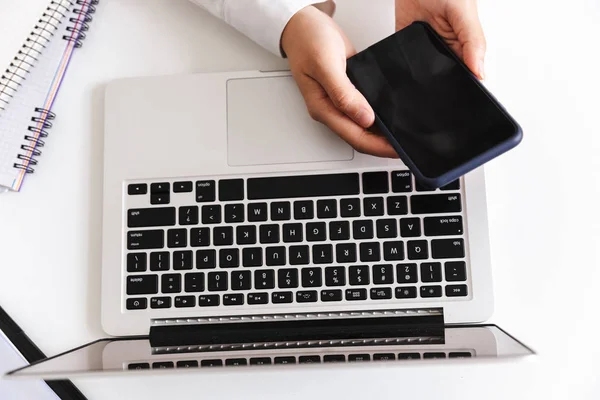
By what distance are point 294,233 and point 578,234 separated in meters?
0.32

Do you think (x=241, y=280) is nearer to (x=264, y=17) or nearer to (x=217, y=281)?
(x=217, y=281)

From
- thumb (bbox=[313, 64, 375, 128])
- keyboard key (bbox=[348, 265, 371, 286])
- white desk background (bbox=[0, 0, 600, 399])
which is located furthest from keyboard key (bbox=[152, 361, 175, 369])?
thumb (bbox=[313, 64, 375, 128])

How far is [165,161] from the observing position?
60cm

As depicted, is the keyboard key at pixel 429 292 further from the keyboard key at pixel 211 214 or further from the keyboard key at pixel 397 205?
the keyboard key at pixel 211 214

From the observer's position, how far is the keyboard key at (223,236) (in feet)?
1.87

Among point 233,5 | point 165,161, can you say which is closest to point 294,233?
point 165,161

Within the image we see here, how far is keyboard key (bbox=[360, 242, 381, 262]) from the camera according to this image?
553 mm

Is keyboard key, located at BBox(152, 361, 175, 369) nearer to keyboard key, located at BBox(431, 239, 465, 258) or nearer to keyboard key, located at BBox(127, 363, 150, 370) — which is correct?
keyboard key, located at BBox(127, 363, 150, 370)

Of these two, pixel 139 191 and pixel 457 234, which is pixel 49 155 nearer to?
pixel 139 191

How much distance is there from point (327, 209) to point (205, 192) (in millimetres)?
140

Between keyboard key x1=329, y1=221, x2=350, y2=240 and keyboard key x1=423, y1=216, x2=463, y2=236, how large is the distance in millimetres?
84

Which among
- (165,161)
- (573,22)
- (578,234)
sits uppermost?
(573,22)

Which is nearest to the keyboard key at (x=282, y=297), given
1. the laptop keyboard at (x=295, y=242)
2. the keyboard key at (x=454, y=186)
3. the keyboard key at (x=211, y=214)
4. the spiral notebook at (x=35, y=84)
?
the laptop keyboard at (x=295, y=242)

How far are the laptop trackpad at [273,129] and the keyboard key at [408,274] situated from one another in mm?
137
